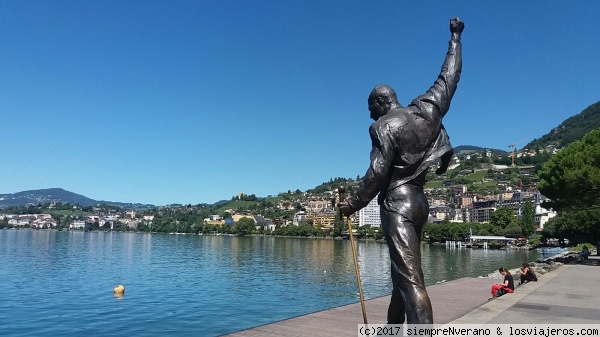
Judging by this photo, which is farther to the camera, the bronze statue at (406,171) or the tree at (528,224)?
the tree at (528,224)

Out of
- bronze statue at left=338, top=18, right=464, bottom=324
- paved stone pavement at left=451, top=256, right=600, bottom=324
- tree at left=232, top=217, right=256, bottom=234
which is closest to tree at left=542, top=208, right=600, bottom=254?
paved stone pavement at left=451, top=256, right=600, bottom=324

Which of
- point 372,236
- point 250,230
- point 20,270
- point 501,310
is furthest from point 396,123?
point 250,230

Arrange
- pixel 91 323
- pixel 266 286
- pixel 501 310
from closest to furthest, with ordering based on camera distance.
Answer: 1. pixel 501 310
2. pixel 91 323
3. pixel 266 286

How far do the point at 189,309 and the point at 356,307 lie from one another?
9798mm

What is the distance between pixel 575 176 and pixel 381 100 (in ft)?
78.5

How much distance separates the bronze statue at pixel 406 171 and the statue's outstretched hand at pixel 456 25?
0.01 metres

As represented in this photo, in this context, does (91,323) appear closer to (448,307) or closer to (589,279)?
(448,307)

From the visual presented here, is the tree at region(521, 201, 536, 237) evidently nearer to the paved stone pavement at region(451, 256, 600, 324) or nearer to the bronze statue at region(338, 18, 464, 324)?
the paved stone pavement at region(451, 256, 600, 324)

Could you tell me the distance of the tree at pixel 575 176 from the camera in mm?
24734

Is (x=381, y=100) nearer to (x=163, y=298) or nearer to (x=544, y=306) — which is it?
(x=544, y=306)

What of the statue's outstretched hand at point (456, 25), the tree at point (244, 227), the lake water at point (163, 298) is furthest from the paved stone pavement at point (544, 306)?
the tree at point (244, 227)

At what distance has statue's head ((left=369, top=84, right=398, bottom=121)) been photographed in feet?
16.2

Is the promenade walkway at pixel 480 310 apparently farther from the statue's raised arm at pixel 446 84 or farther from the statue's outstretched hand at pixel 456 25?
the statue's outstretched hand at pixel 456 25

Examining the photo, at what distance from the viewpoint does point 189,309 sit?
1997 centimetres
